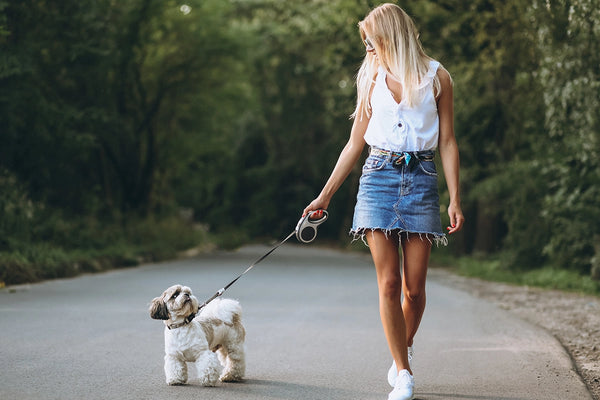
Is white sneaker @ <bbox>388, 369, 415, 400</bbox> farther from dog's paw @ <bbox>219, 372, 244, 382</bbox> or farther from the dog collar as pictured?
the dog collar

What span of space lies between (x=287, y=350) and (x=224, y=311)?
1.53 meters

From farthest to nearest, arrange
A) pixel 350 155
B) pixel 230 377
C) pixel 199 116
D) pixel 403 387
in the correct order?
pixel 199 116 < pixel 230 377 < pixel 350 155 < pixel 403 387

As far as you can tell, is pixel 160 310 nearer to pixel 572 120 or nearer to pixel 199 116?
pixel 572 120

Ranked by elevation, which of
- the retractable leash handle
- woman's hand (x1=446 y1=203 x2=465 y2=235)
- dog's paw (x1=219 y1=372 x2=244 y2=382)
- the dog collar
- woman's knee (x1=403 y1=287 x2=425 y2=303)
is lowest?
dog's paw (x1=219 y1=372 x2=244 y2=382)

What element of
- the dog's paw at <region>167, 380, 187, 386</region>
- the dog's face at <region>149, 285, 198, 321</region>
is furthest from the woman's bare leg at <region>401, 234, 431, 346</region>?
the dog's paw at <region>167, 380, 187, 386</region>

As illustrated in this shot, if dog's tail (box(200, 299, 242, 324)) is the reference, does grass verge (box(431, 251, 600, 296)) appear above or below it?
below

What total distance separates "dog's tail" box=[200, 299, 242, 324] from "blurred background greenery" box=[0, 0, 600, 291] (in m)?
4.74

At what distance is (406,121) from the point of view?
189 inches

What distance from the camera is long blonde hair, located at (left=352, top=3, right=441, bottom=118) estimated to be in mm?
4758

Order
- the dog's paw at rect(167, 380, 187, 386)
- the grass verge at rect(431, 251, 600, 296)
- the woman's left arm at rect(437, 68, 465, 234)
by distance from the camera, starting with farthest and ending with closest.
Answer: the grass verge at rect(431, 251, 600, 296) → the dog's paw at rect(167, 380, 187, 386) → the woman's left arm at rect(437, 68, 465, 234)

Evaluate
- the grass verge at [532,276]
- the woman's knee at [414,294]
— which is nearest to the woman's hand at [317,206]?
the woman's knee at [414,294]

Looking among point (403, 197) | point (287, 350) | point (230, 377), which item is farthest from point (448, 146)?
point (287, 350)

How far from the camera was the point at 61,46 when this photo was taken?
1698cm

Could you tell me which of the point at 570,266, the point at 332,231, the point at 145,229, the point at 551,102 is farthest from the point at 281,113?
the point at 551,102
